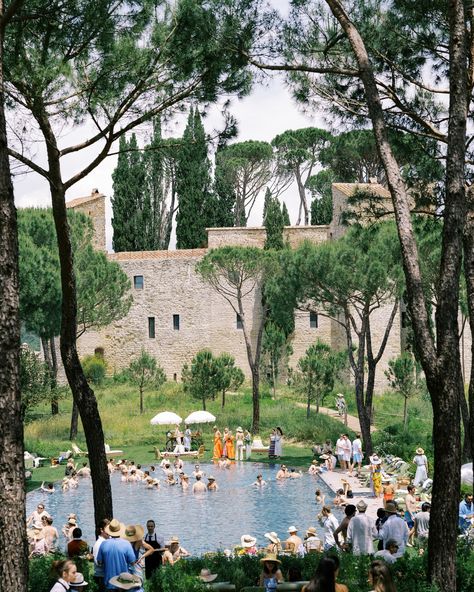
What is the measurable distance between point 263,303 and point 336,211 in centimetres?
530

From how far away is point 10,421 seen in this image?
Answer: 7.37 m

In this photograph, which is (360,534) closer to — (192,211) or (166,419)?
(166,419)

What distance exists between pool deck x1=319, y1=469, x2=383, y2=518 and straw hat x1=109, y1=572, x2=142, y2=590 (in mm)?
9452

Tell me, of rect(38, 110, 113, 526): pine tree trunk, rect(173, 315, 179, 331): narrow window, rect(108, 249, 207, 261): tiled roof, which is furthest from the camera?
rect(173, 315, 179, 331): narrow window

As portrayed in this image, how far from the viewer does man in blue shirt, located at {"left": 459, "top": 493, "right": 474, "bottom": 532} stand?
13.8 metres

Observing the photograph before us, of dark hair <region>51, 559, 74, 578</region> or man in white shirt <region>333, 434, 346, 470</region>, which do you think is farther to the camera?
man in white shirt <region>333, 434, 346, 470</region>

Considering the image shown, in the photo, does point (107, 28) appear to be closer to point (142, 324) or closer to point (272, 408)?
point (272, 408)

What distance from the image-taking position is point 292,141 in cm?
5775

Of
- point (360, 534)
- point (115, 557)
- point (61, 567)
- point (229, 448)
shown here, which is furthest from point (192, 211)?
point (61, 567)

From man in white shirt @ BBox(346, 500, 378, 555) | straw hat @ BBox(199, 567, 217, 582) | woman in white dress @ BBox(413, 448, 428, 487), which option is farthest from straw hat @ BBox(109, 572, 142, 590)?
woman in white dress @ BBox(413, 448, 428, 487)

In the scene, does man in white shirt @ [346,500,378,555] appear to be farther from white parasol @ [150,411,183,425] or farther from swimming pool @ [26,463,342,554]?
white parasol @ [150,411,183,425]

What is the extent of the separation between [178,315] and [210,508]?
2590 centimetres

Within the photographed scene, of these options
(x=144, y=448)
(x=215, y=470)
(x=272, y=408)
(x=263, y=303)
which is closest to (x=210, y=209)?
(x=263, y=303)

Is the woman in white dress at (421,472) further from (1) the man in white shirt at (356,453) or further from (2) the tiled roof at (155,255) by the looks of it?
(2) the tiled roof at (155,255)
